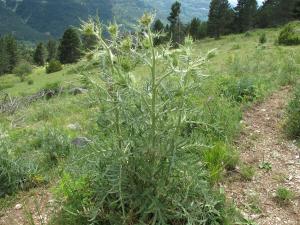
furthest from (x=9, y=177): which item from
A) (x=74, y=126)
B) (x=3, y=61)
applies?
(x=3, y=61)

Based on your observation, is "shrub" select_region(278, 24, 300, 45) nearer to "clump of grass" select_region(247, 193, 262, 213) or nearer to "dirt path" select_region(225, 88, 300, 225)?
"dirt path" select_region(225, 88, 300, 225)

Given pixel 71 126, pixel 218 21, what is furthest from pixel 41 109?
pixel 218 21

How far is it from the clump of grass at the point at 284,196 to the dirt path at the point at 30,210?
2.47 metres

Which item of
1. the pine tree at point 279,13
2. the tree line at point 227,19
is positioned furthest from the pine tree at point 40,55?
the pine tree at point 279,13

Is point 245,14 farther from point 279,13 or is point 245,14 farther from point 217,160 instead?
point 217,160

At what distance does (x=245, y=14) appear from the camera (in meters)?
48.1

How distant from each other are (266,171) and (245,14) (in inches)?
1783

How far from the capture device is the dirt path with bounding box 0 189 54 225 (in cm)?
467

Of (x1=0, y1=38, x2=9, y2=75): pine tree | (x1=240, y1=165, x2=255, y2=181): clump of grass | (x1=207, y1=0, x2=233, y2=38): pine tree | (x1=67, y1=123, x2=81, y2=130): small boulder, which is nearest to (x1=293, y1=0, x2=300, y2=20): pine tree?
(x1=207, y1=0, x2=233, y2=38): pine tree

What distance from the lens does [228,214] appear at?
13.9 ft

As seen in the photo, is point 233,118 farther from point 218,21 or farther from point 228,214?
point 218,21

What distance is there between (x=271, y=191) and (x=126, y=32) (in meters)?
2.65

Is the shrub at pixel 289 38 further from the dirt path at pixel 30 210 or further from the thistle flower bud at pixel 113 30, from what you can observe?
the thistle flower bud at pixel 113 30

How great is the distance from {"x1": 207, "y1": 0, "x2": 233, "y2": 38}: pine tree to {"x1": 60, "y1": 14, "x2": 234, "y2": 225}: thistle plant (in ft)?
147
